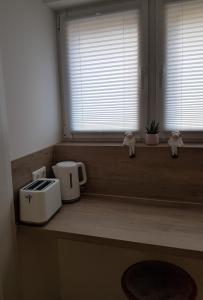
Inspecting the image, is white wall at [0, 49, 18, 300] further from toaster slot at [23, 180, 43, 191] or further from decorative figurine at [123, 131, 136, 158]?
decorative figurine at [123, 131, 136, 158]

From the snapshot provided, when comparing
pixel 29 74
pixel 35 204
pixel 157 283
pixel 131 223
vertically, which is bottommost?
pixel 157 283

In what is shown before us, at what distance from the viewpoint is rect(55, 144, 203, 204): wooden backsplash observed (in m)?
1.57

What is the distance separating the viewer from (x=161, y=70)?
165 centimetres

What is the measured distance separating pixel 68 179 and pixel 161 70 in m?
0.96

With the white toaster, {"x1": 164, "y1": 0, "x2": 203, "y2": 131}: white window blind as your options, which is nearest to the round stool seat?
the white toaster

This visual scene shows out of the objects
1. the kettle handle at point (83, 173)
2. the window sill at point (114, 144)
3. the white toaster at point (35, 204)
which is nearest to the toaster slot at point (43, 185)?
the white toaster at point (35, 204)

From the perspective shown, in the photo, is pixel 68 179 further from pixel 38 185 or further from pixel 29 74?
pixel 29 74

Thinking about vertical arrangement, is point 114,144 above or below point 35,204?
above

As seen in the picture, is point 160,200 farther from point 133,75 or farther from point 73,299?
point 73,299

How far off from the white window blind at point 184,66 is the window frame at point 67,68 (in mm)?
144

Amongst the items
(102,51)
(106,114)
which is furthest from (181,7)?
(106,114)

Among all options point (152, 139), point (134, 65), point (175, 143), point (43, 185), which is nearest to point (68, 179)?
point (43, 185)

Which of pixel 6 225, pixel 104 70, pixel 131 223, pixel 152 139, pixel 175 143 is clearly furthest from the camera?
pixel 104 70

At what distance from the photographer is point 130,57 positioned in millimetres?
1696
